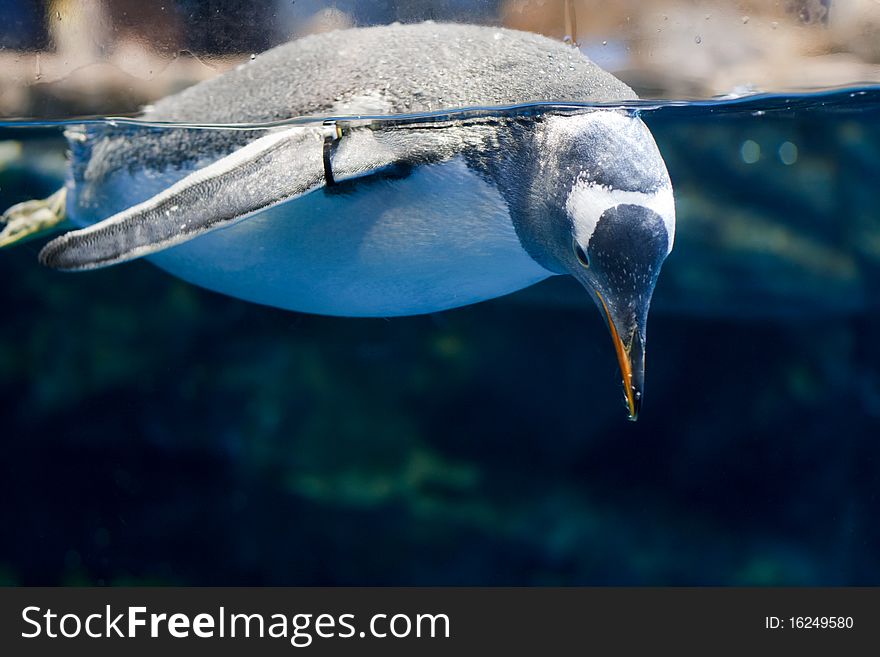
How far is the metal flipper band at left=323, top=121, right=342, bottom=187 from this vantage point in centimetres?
180

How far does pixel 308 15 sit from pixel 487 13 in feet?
1.35

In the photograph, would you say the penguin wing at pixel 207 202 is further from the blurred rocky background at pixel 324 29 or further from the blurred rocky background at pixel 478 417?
the blurred rocky background at pixel 478 417

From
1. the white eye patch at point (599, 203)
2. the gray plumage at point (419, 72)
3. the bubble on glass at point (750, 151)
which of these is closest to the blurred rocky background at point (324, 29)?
the gray plumage at point (419, 72)

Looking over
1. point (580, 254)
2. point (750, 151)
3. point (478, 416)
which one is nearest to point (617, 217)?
point (580, 254)

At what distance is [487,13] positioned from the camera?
6.02ft

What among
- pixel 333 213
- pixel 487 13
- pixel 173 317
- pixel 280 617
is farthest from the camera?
pixel 173 317

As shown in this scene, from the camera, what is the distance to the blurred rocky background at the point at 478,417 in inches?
167

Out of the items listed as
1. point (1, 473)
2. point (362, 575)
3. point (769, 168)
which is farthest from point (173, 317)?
point (769, 168)

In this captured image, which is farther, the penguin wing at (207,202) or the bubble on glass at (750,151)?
the bubble on glass at (750,151)

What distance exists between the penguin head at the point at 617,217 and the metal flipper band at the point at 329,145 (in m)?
0.49

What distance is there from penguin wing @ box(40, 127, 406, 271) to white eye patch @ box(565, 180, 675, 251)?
442 mm

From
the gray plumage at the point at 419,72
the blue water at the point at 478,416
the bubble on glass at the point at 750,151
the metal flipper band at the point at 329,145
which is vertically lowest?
the blue water at the point at 478,416

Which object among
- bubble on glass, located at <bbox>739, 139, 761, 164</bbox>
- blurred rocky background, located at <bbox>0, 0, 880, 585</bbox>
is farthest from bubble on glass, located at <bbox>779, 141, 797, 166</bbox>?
bubble on glass, located at <bbox>739, 139, 761, 164</bbox>

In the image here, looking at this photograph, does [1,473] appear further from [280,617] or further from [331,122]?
[331,122]
